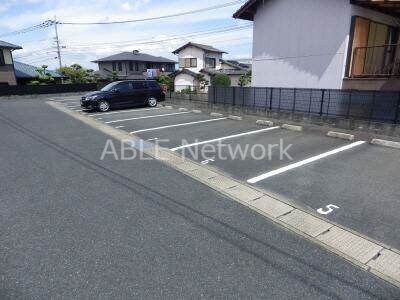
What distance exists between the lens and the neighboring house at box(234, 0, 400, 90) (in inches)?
412

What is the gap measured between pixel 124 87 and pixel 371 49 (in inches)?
485

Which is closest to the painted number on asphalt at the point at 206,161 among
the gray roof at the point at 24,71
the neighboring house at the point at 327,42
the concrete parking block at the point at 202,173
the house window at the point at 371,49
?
the concrete parking block at the point at 202,173

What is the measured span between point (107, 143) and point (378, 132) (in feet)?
27.7

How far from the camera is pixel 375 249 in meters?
3.27

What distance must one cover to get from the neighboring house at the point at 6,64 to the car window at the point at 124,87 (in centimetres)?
1900

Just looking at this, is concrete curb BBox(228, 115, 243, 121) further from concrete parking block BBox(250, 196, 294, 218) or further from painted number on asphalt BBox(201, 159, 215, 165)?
concrete parking block BBox(250, 196, 294, 218)

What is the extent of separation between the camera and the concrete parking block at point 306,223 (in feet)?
12.0

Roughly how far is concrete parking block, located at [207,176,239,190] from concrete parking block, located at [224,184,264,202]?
5.4 inches

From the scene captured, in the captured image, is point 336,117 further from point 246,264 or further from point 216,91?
point 246,264

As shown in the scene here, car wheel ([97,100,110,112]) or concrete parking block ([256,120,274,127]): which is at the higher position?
car wheel ([97,100,110,112])

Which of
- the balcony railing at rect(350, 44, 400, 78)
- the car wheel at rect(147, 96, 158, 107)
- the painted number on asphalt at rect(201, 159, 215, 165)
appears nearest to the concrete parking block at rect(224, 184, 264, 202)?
the painted number on asphalt at rect(201, 159, 215, 165)

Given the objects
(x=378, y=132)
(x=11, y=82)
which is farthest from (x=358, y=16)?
(x=11, y=82)

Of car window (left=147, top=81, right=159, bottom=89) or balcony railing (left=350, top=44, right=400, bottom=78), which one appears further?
car window (left=147, top=81, right=159, bottom=89)

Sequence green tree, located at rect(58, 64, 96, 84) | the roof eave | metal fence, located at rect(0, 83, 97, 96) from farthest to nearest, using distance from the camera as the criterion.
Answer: green tree, located at rect(58, 64, 96, 84)
metal fence, located at rect(0, 83, 97, 96)
the roof eave
